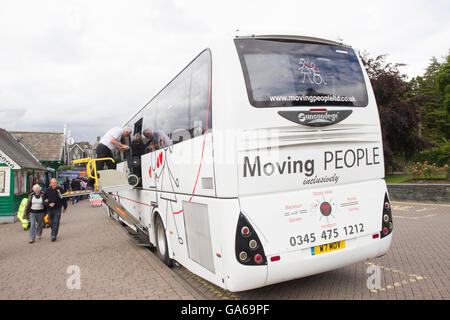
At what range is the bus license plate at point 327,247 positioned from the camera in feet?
14.0

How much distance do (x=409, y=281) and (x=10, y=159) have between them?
18481 millimetres

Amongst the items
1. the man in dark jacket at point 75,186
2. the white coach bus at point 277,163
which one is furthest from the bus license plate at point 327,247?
the man in dark jacket at point 75,186

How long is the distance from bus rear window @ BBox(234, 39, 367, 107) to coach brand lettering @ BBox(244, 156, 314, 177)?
2.37 ft

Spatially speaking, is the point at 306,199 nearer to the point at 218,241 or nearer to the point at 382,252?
the point at 218,241

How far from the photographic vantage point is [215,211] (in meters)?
4.10

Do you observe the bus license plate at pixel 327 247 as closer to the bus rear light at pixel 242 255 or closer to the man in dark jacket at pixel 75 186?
the bus rear light at pixel 242 255

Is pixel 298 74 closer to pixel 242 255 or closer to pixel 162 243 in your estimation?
pixel 242 255

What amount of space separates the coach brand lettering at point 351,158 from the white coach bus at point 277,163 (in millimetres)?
14

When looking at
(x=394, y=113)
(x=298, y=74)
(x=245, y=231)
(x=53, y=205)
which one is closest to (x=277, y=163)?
(x=245, y=231)

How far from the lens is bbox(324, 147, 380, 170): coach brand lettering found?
455cm

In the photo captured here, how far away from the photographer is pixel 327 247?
4359mm

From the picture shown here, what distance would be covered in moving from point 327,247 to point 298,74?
2307mm

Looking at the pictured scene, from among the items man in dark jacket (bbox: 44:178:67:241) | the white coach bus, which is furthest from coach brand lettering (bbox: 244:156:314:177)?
man in dark jacket (bbox: 44:178:67:241)
